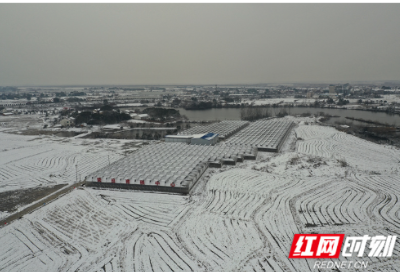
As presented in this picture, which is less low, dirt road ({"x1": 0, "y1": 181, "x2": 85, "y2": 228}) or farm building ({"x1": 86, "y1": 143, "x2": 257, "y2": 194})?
farm building ({"x1": 86, "y1": 143, "x2": 257, "y2": 194})

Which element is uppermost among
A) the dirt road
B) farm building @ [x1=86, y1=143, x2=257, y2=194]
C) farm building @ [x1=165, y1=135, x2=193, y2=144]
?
farm building @ [x1=165, y1=135, x2=193, y2=144]

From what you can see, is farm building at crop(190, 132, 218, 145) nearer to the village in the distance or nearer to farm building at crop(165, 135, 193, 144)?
the village in the distance

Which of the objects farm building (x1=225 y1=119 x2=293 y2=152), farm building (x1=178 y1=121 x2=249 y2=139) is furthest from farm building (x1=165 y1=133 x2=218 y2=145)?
farm building (x1=178 y1=121 x2=249 y2=139)

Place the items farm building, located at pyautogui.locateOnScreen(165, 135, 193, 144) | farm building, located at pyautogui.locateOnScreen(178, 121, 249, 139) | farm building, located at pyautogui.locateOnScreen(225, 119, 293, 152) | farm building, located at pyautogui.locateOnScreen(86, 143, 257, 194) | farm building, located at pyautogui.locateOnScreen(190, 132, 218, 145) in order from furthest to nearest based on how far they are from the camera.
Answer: farm building, located at pyautogui.locateOnScreen(178, 121, 249, 139), farm building, located at pyautogui.locateOnScreen(165, 135, 193, 144), farm building, located at pyautogui.locateOnScreen(190, 132, 218, 145), farm building, located at pyautogui.locateOnScreen(225, 119, 293, 152), farm building, located at pyautogui.locateOnScreen(86, 143, 257, 194)

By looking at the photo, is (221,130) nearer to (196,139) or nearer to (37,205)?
(196,139)
